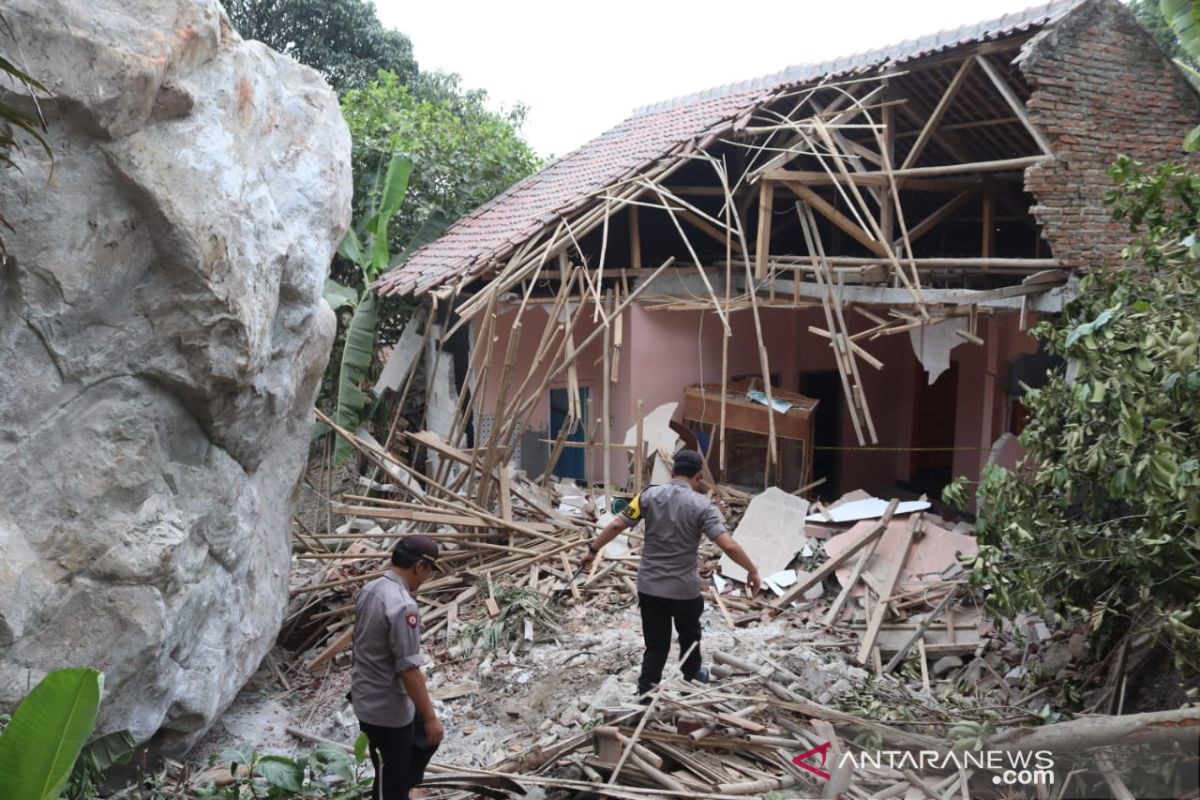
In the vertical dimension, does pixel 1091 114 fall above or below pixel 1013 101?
below

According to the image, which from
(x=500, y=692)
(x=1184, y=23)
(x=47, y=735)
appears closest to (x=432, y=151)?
(x=500, y=692)

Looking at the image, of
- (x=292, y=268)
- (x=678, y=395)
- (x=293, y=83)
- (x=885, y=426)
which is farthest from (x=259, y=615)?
(x=885, y=426)

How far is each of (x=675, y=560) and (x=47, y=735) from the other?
125 inches

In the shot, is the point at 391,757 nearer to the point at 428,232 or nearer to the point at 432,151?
the point at 428,232

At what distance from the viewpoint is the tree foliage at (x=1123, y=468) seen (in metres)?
5.20

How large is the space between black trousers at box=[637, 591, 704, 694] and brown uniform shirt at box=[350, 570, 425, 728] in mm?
1688

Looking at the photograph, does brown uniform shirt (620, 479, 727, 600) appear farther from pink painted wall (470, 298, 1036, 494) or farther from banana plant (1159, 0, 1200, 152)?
pink painted wall (470, 298, 1036, 494)

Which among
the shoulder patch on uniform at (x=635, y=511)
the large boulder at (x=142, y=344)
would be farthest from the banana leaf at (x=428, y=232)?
the shoulder patch on uniform at (x=635, y=511)

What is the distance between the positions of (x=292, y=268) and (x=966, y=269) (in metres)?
7.04

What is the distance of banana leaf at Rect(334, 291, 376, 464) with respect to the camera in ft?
40.1

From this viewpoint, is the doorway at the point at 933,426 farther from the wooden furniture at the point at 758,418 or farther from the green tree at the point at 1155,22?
the green tree at the point at 1155,22

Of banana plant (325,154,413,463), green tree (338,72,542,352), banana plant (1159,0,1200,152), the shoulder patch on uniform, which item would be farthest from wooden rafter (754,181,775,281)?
green tree (338,72,542,352)

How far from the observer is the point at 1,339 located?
464cm

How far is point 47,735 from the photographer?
3.72 metres
